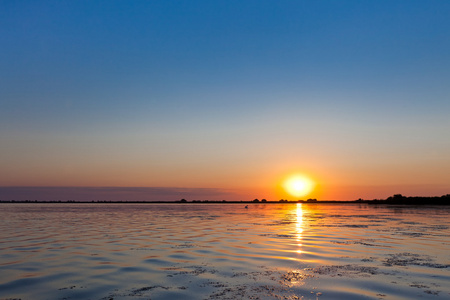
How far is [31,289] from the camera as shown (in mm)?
10891

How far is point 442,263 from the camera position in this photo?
48.3ft

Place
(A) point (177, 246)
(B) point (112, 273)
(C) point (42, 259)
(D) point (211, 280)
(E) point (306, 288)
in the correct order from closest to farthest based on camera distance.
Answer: (E) point (306, 288)
(D) point (211, 280)
(B) point (112, 273)
(C) point (42, 259)
(A) point (177, 246)

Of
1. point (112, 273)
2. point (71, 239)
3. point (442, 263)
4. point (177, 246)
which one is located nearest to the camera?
point (112, 273)

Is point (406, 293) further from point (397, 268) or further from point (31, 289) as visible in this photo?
point (31, 289)

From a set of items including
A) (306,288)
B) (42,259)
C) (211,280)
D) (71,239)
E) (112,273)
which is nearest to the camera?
(306,288)

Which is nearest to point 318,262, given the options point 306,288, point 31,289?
point 306,288

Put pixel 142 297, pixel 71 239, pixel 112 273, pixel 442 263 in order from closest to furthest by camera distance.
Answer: pixel 142 297 → pixel 112 273 → pixel 442 263 → pixel 71 239

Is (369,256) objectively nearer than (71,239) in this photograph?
Yes

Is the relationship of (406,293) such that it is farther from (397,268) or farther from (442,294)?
(397,268)

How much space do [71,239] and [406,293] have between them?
20223mm

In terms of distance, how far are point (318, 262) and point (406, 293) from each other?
5.08 metres

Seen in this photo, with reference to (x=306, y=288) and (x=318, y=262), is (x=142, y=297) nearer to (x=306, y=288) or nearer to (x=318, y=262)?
(x=306, y=288)

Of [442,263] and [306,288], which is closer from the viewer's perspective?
[306,288]

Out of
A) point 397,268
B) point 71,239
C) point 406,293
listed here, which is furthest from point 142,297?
point 71,239
